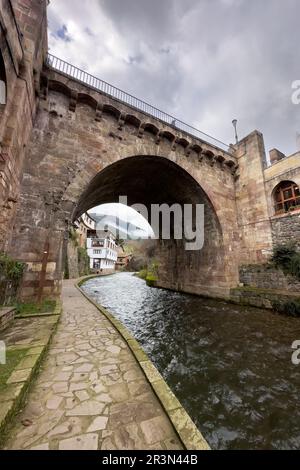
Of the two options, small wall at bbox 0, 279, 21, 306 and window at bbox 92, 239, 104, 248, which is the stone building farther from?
window at bbox 92, 239, 104, 248

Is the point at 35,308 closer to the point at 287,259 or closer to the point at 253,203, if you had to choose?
the point at 287,259

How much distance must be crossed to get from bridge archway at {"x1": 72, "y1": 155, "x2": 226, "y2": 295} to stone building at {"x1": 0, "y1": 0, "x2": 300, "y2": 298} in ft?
0.21

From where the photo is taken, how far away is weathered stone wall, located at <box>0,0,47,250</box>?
4.25m

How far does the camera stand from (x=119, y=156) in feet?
26.1

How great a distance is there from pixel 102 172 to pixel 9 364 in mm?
6827

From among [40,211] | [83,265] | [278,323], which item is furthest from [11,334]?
[83,265]

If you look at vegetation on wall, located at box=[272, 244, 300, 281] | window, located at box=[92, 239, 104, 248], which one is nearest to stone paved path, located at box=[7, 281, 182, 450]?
vegetation on wall, located at box=[272, 244, 300, 281]

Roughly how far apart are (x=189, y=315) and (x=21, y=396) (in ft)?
20.5

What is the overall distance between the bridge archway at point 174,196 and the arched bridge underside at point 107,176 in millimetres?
57

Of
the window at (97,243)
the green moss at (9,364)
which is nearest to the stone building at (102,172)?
the green moss at (9,364)

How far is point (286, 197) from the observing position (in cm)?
940

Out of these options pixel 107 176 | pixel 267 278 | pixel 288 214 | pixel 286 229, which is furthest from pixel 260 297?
pixel 107 176

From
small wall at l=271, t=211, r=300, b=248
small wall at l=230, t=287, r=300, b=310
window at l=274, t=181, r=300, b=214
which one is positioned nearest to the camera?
small wall at l=230, t=287, r=300, b=310

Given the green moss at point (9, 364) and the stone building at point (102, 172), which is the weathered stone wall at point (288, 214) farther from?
the green moss at point (9, 364)
